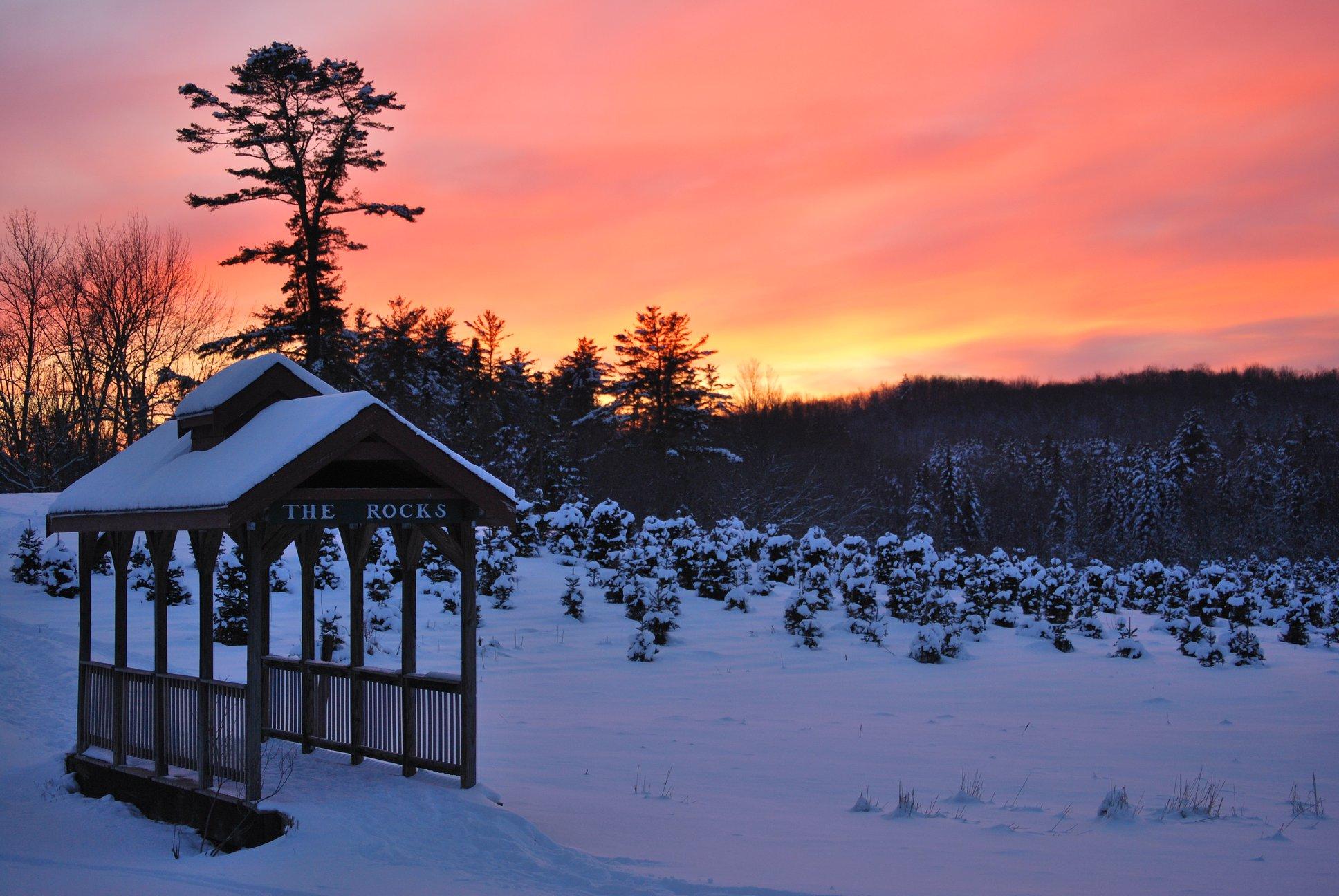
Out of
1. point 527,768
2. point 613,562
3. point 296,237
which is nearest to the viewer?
point 527,768

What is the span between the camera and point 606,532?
27.9 metres

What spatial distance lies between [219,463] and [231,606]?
10740 mm

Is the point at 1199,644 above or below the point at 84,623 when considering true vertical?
below

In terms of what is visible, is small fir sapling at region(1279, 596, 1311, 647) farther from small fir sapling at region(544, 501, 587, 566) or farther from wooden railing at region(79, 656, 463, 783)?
wooden railing at region(79, 656, 463, 783)

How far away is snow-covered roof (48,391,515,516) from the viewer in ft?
28.8

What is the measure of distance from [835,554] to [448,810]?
776 inches

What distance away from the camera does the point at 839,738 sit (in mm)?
13688

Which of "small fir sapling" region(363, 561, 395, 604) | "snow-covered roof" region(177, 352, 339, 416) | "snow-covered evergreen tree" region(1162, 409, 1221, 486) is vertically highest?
"snow-covered evergreen tree" region(1162, 409, 1221, 486)

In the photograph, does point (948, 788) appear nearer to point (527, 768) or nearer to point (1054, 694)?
point (527, 768)

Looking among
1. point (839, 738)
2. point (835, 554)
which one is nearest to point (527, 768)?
point (839, 738)

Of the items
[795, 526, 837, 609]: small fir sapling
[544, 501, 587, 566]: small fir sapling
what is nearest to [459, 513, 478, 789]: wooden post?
[795, 526, 837, 609]: small fir sapling

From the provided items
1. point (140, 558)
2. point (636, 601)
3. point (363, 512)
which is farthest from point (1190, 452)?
point (363, 512)

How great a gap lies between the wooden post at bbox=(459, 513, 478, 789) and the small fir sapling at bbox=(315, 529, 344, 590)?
12.7m

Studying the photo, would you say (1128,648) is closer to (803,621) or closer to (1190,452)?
(803,621)
